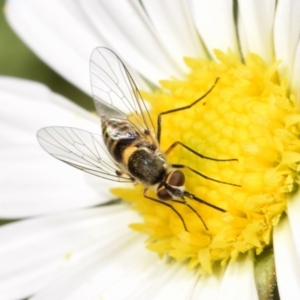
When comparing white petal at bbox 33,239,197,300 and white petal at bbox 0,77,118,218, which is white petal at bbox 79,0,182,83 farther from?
white petal at bbox 33,239,197,300

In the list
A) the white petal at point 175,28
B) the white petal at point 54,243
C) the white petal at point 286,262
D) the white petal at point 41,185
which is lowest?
the white petal at point 54,243

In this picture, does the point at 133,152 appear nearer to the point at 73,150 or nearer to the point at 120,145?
the point at 120,145

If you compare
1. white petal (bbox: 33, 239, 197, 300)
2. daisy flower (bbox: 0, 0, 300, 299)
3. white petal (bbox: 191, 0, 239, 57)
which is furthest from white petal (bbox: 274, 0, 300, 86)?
white petal (bbox: 33, 239, 197, 300)

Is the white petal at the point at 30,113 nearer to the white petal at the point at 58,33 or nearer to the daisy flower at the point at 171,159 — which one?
the daisy flower at the point at 171,159

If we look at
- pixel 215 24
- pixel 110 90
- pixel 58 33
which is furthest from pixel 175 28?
pixel 58 33

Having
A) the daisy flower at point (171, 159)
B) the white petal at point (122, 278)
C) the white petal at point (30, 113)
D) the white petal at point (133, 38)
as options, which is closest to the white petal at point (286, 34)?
the daisy flower at point (171, 159)

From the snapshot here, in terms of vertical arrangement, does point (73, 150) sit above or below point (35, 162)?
above
